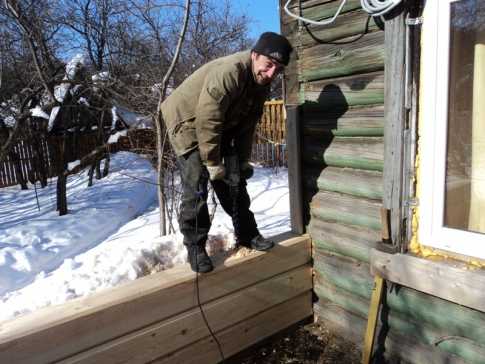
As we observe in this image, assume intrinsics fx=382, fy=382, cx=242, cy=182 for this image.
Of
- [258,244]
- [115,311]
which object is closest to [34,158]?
[258,244]

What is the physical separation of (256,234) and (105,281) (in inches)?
38.8

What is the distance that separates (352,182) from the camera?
2428 millimetres

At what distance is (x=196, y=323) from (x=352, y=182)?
1288mm

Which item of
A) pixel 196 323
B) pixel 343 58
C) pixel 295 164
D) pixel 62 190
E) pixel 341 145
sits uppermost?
pixel 343 58

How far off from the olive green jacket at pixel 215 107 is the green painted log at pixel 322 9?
593mm

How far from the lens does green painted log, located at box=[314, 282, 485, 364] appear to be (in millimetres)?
1941

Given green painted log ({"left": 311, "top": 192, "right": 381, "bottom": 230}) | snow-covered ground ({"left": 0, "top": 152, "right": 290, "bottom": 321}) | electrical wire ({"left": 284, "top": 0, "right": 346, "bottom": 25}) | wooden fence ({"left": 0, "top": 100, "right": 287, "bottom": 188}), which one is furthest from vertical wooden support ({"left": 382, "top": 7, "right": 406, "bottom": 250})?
wooden fence ({"left": 0, "top": 100, "right": 287, "bottom": 188})

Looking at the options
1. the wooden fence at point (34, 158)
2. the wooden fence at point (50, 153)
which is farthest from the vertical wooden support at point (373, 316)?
the wooden fence at point (34, 158)

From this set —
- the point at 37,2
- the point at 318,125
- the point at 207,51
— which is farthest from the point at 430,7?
the point at 37,2

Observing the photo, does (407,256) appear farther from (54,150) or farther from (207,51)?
(54,150)

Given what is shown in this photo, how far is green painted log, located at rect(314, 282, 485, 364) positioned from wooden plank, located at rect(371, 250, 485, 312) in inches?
11.7

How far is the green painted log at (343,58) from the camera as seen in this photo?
2.14 m

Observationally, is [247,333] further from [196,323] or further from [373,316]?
[373,316]

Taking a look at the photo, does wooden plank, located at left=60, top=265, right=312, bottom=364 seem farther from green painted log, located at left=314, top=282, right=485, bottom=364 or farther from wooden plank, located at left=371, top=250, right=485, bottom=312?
wooden plank, located at left=371, top=250, right=485, bottom=312
